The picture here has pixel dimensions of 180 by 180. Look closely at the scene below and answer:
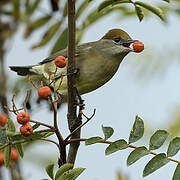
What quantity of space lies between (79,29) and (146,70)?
2.99ft

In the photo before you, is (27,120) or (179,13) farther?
(179,13)

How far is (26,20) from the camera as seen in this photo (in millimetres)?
4340

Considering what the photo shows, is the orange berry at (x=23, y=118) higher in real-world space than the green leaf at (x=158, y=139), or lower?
higher

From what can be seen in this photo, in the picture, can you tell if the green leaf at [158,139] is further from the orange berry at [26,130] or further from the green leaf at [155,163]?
the orange berry at [26,130]

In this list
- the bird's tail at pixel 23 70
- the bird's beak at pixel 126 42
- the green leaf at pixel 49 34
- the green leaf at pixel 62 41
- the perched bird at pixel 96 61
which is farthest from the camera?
the bird's tail at pixel 23 70

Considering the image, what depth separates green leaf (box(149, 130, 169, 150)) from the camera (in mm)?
2295

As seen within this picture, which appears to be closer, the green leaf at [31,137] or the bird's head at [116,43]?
the green leaf at [31,137]

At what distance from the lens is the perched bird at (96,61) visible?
392 centimetres

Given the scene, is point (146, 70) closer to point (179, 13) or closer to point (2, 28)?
→ point (179, 13)

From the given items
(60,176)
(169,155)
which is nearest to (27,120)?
(60,176)

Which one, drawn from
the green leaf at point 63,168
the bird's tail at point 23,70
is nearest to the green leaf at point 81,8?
the bird's tail at point 23,70

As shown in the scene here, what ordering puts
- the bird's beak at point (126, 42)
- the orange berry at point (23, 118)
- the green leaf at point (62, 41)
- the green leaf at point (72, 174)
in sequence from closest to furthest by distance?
the green leaf at point (72, 174), the orange berry at point (23, 118), the green leaf at point (62, 41), the bird's beak at point (126, 42)

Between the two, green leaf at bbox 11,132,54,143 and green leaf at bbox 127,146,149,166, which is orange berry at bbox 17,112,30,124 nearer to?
green leaf at bbox 11,132,54,143

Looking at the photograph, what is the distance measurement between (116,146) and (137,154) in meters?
0.10
